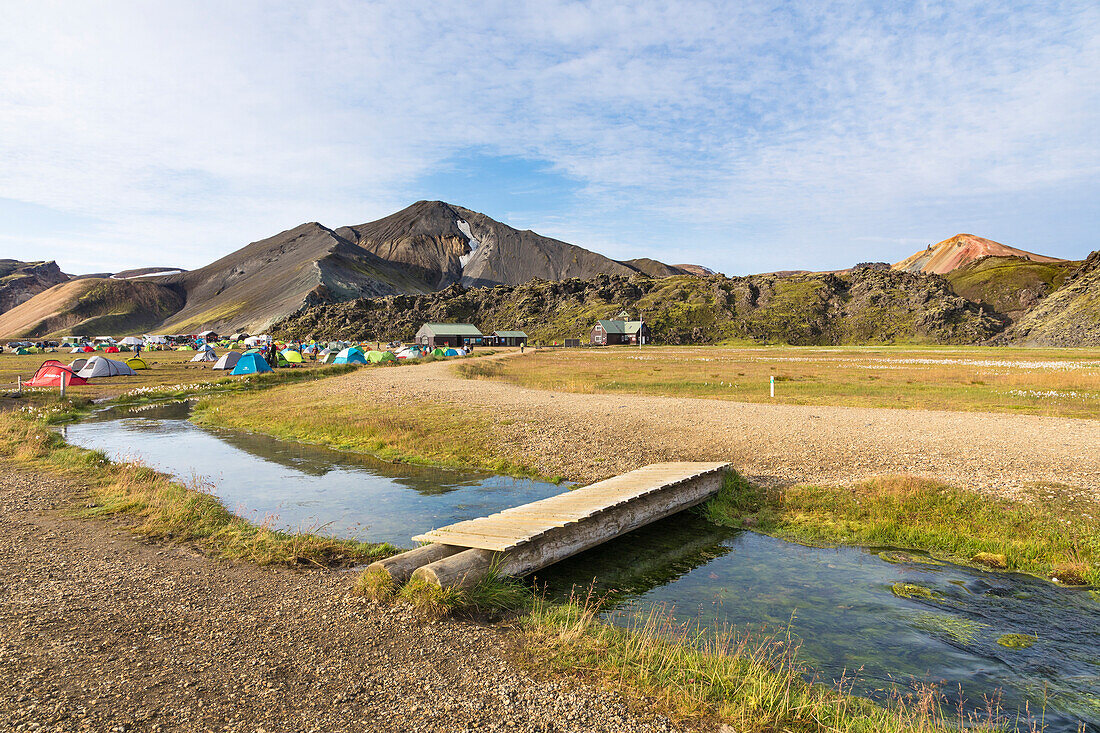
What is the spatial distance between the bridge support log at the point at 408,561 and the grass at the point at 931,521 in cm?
870

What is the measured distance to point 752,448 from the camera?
22078 millimetres

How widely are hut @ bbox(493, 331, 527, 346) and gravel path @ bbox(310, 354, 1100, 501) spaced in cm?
15992

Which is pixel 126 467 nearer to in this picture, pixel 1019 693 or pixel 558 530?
pixel 558 530

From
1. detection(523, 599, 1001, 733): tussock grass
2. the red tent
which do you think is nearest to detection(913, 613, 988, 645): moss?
detection(523, 599, 1001, 733): tussock grass

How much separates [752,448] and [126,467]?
75.1 feet

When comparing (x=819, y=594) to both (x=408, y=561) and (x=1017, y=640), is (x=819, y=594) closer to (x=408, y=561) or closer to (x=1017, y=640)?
(x=1017, y=640)

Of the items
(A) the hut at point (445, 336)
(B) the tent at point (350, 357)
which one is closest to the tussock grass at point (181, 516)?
(B) the tent at point (350, 357)

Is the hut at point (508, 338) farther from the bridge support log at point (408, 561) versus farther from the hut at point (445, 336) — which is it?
the bridge support log at point (408, 561)

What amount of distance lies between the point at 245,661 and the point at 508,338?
18738 centimetres

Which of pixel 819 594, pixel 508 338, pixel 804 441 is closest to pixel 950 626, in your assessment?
pixel 819 594

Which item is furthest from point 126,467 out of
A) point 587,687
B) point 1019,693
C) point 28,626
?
point 1019,693

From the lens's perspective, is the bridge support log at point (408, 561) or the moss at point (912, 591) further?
the moss at point (912, 591)

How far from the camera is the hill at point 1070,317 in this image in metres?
124

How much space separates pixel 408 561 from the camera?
36.8 feet
